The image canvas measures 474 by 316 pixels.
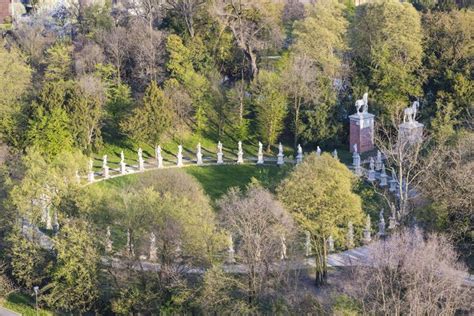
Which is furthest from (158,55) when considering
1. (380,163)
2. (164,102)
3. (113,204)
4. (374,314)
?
(374,314)

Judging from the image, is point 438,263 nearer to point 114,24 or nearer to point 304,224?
point 304,224

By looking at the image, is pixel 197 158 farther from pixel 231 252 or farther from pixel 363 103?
pixel 231 252

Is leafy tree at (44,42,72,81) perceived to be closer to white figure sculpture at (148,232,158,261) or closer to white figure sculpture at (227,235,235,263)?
white figure sculpture at (148,232,158,261)

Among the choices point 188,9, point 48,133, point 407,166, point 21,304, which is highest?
point 188,9

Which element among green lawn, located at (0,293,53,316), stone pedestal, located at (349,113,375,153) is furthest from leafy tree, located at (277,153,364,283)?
stone pedestal, located at (349,113,375,153)

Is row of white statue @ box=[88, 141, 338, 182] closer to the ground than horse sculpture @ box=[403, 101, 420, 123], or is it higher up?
closer to the ground

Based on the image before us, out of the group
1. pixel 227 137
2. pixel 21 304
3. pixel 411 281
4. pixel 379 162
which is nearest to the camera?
pixel 411 281

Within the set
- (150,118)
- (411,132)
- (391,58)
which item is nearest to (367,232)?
(411,132)
